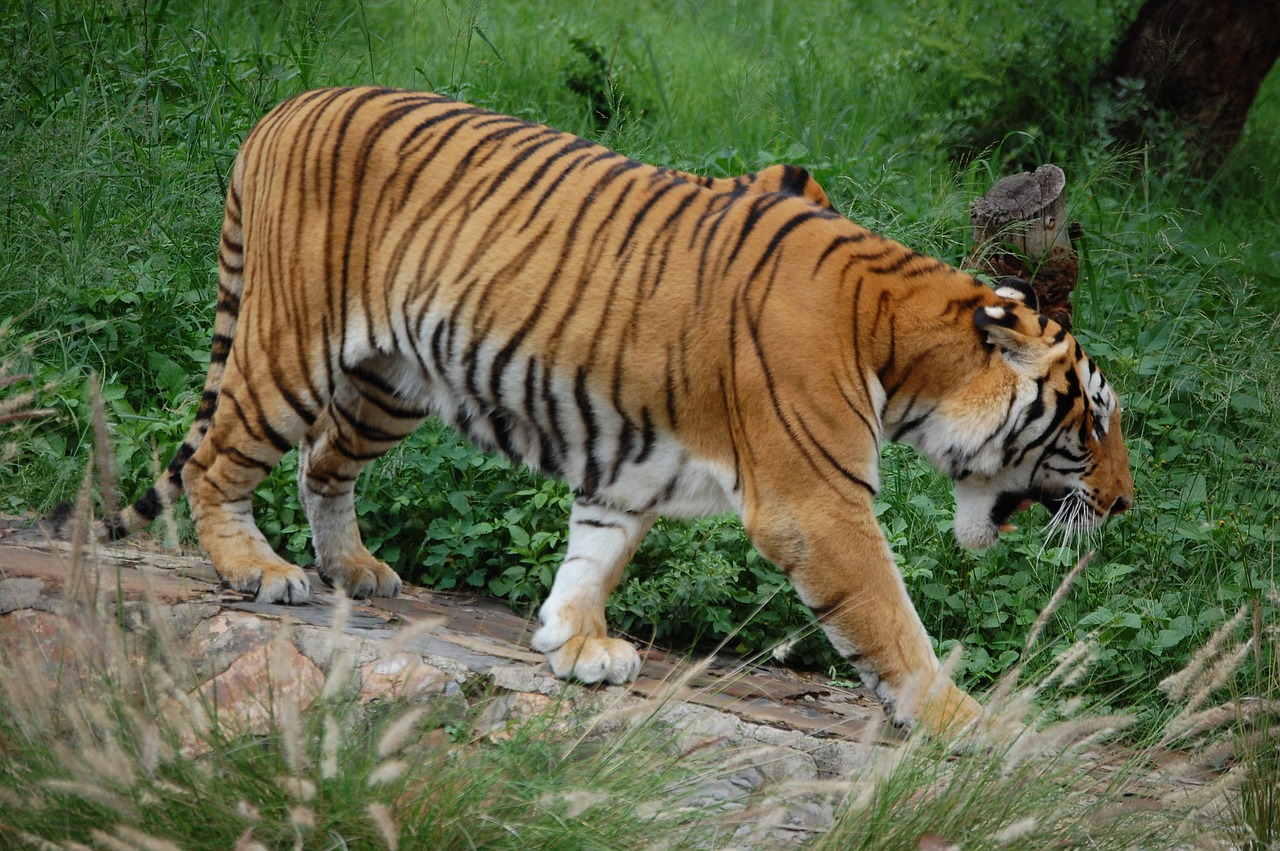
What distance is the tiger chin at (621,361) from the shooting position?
3.64 metres

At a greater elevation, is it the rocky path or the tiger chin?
the tiger chin

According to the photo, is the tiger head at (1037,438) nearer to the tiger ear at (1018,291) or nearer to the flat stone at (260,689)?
the tiger ear at (1018,291)

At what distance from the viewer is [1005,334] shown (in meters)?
3.68

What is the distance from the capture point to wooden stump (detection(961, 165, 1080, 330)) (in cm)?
557

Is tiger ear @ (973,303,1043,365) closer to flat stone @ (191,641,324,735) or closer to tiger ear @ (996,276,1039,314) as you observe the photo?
tiger ear @ (996,276,1039,314)

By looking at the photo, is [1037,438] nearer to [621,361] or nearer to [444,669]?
[621,361]

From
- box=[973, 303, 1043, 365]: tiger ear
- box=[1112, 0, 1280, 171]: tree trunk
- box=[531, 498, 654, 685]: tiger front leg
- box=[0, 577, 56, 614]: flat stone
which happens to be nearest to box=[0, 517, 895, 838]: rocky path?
box=[0, 577, 56, 614]: flat stone

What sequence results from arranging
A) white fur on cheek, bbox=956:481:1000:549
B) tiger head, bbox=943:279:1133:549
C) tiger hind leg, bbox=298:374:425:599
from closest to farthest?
1. tiger head, bbox=943:279:1133:549
2. white fur on cheek, bbox=956:481:1000:549
3. tiger hind leg, bbox=298:374:425:599

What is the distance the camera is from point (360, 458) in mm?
4438

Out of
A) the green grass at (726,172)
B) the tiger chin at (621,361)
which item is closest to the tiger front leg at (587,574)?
the tiger chin at (621,361)

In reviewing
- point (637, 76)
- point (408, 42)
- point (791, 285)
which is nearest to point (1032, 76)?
point (637, 76)

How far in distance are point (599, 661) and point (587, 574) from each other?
393 mm

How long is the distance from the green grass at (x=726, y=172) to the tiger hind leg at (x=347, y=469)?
0.32 meters

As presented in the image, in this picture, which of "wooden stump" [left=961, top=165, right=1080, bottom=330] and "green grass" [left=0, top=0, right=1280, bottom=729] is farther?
"wooden stump" [left=961, top=165, right=1080, bottom=330]
